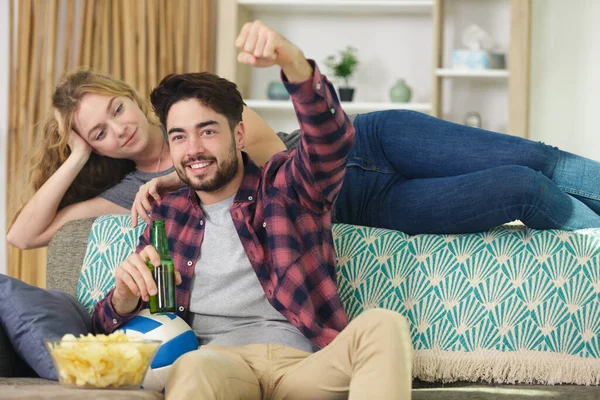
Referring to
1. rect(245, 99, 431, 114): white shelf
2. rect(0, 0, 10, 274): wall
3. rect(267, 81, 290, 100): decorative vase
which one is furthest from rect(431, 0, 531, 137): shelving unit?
rect(0, 0, 10, 274): wall

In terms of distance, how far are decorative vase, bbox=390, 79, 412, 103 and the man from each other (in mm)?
2567

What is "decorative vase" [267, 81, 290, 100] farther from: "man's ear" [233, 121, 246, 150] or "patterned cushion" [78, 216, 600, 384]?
"man's ear" [233, 121, 246, 150]

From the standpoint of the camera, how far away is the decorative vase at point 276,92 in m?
4.80

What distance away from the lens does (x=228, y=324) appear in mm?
2176

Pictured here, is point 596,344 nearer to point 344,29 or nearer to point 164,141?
point 164,141

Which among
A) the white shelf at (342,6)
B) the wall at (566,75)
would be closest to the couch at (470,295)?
the wall at (566,75)

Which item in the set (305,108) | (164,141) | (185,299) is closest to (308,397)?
(185,299)

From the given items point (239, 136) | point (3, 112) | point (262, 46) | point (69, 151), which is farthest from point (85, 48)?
point (262, 46)

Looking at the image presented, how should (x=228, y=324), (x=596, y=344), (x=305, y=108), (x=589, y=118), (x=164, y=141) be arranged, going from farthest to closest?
(x=589, y=118)
(x=164, y=141)
(x=596, y=344)
(x=228, y=324)
(x=305, y=108)

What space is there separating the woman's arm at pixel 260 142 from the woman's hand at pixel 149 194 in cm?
26

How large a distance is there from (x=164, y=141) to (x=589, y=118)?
222 cm

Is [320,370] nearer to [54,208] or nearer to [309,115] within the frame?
[309,115]

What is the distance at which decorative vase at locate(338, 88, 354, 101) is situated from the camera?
186 inches

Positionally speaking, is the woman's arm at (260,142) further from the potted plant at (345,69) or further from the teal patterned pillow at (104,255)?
the potted plant at (345,69)
